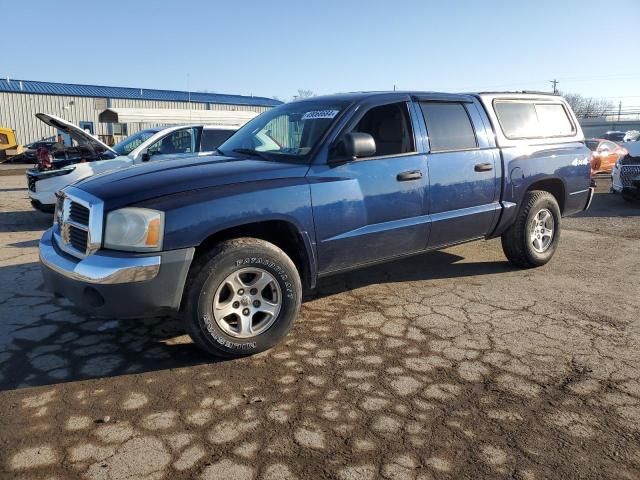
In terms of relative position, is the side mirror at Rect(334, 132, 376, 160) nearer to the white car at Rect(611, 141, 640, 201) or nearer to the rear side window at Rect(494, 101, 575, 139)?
the rear side window at Rect(494, 101, 575, 139)

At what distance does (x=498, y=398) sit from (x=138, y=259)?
90.4 inches

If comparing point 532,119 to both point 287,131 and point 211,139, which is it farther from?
point 211,139

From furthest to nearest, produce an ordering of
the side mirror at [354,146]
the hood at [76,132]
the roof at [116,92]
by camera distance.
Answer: the roof at [116,92] → the hood at [76,132] → the side mirror at [354,146]

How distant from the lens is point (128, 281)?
3.11 metres

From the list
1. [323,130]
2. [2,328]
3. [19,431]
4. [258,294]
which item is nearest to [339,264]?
[258,294]

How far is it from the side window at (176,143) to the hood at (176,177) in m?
5.31

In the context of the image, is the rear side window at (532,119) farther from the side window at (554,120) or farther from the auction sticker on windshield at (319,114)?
the auction sticker on windshield at (319,114)

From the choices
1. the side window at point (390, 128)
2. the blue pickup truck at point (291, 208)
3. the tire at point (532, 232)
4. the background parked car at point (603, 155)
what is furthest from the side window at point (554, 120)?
the background parked car at point (603, 155)

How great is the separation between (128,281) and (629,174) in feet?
34.9

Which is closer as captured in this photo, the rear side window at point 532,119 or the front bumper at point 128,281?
the front bumper at point 128,281

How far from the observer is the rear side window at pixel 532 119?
5328 millimetres

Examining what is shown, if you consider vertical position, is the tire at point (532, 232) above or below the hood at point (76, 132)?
below

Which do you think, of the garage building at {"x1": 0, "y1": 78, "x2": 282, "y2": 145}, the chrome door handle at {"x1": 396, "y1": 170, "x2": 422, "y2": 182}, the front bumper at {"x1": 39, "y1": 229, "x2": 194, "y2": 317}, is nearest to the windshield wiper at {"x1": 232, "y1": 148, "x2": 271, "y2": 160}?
the chrome door handle at {"x1": 396, "y1": 170, "x2": 422, "y2": 182}

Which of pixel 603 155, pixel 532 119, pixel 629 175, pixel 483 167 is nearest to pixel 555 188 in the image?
pixel 532 119
